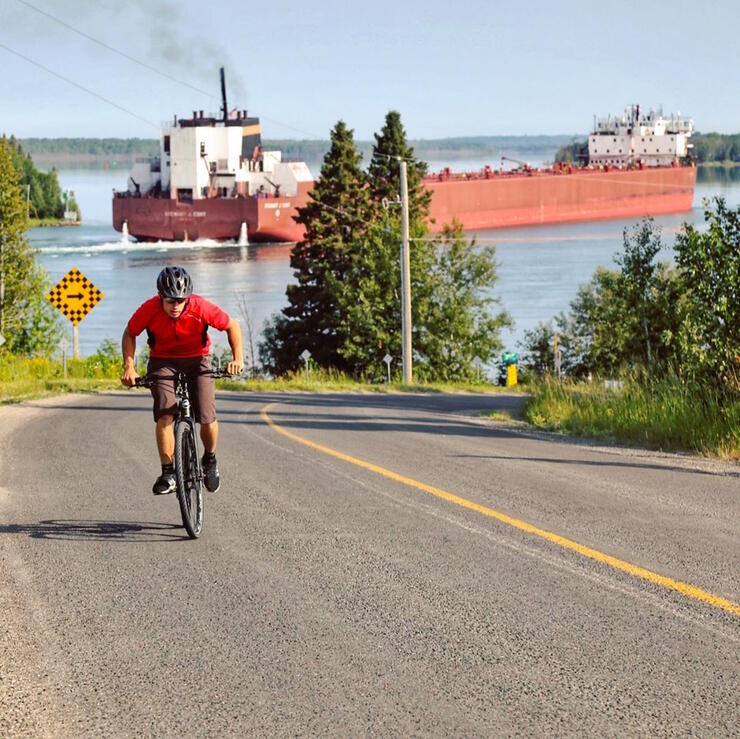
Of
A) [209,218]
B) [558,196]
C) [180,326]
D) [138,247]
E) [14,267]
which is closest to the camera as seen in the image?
[180,326]

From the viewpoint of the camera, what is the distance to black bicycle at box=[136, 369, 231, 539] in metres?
6.26

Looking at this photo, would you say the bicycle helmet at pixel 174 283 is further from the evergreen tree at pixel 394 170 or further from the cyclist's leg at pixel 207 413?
the evergreen tree at pixel 394 170

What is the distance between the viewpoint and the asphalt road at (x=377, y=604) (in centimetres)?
363

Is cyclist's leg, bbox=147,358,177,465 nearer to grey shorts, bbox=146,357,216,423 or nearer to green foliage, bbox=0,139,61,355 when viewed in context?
grey shorts, bbox=146,357,216,423

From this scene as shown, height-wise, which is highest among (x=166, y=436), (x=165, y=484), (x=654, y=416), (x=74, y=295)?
(x=74, y=295)

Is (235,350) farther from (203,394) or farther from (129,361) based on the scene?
(129,361)

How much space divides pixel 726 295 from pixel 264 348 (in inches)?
1742

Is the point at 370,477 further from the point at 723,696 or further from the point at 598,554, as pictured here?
the point at 723,696

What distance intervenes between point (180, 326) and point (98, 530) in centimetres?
125

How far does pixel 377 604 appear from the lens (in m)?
4.84

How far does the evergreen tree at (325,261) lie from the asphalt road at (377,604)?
43451 millimetres

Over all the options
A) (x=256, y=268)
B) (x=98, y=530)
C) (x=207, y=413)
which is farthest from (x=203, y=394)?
(x=256, y=268)

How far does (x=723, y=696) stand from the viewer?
3.66 meters

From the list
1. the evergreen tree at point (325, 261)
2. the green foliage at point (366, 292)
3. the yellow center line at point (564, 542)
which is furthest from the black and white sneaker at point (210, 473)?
the evergreen tree at point (325, 261)
